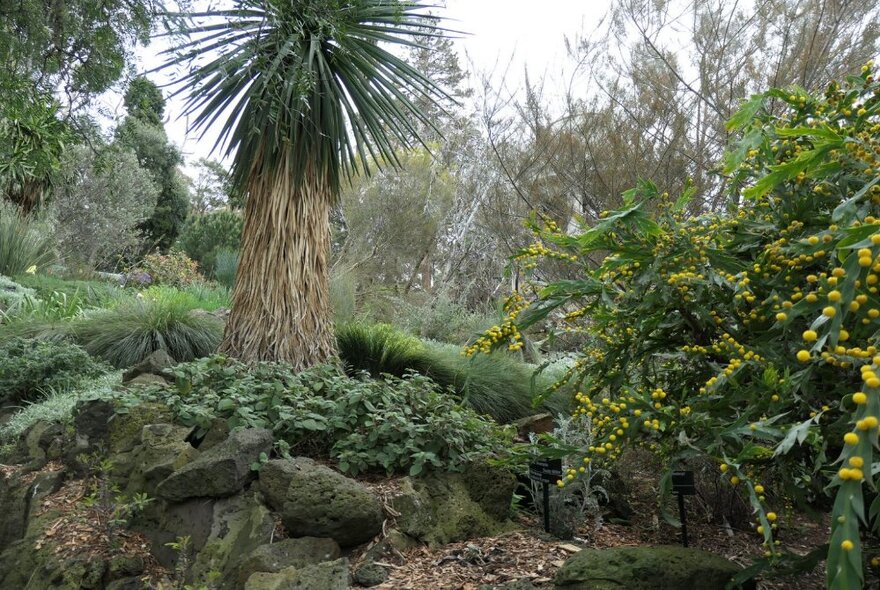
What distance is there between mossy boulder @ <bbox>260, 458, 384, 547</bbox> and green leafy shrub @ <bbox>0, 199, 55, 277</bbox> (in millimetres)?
10091

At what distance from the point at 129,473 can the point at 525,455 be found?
8.31 ft

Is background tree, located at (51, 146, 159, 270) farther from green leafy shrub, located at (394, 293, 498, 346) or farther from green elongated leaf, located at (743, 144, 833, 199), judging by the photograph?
green elongated leaf, located at (743, 144, 833, 199)

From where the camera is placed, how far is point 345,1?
5.79 meters

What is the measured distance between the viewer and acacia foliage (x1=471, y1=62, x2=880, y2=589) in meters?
1.87

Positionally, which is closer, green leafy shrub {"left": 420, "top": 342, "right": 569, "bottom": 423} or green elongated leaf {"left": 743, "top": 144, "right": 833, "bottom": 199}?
green elongated leaf {"left": 743, "top": 144, "right": 833, "bottom": 199}

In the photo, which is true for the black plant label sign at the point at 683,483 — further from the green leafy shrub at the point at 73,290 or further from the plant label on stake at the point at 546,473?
the green leafy shrub at the point at 73,290

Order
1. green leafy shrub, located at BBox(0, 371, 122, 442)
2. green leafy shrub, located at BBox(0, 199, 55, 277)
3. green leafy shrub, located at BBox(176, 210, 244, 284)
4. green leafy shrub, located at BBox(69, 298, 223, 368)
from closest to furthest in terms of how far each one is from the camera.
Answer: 1. green leafy shrub, located at BBox(0, 371, 122, 442)
2. green leafy shrub, located at BBox(69, 298, 223, 368)
3. green leafy shrub, located at BBox(0, 199, 55, 277)
4. green leafy shrub, located at BBox(176, 210, 244, 284)

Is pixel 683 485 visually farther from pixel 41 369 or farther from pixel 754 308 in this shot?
pixel 41 369

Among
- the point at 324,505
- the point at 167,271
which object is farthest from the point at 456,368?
the point at 167,271

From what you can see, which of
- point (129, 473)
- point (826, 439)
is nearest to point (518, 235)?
point (129, 473)

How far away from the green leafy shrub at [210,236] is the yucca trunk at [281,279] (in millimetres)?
14076

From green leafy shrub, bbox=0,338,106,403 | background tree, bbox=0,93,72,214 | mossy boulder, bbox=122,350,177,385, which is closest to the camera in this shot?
background tree, bbox=0,93,72,214

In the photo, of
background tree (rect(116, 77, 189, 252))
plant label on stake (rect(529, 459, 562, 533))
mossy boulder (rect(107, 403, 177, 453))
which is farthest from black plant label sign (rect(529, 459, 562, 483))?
background tree (rect(116, 77, 189, 252))

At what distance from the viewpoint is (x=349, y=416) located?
4.12 metres
